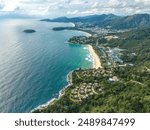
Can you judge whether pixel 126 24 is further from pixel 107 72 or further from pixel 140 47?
pixel 107 72

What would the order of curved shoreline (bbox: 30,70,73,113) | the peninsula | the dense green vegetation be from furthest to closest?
curved shoreline (bbox: 30,70,73,113) < the peninsula < the dense green vegetation

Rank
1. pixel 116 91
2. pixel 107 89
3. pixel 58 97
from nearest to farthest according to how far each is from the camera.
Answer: pixel 116 91, pixel 58 97, pixel 107 89

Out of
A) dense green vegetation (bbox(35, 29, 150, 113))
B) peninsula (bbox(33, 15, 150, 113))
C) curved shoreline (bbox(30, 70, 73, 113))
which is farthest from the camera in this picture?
curved shoreline (bbox(30, 70, 73, 113))

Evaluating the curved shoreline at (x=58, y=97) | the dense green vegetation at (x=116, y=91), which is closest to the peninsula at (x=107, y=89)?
the dense green vegetation at (x=116, y=91)

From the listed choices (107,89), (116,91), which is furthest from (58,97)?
(116,91)

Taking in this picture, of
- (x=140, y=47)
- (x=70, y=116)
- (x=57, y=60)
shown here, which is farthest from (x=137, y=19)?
(x=70, y=116)

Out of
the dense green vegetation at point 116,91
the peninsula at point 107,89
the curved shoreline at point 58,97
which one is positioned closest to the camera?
the dense green vegetation at point 116,91

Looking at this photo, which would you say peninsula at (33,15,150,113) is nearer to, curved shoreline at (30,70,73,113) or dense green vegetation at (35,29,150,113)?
dense green vegetation at (35,29,150,113)

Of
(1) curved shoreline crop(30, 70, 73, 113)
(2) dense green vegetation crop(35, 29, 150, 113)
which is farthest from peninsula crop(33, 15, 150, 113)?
(1) curved shoreline crop(30, 70, 73, 113)

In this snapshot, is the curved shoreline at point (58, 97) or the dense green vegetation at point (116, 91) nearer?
the dense green vegetation at point (116, 91)

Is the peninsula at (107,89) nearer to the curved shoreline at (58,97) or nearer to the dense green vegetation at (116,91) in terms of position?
the dense green vegetation at (116,91)

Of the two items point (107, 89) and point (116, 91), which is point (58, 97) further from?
point (116, 91)

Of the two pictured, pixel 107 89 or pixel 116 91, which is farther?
pixel 107 89
